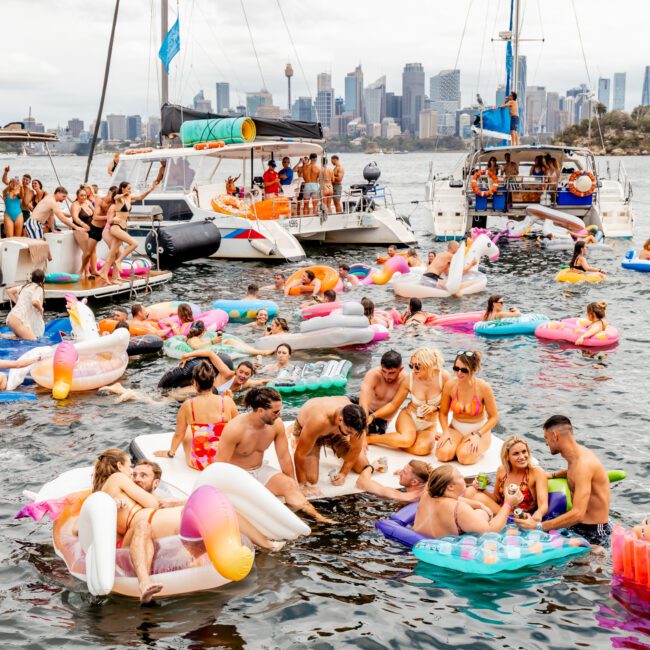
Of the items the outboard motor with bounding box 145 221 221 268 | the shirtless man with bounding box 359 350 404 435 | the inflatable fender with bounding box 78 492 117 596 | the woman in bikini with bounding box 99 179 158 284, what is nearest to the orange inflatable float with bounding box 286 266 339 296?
the woman in bikini with bounding box 99 179 158 284

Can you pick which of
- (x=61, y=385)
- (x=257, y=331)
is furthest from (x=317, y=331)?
(x=61, y=385)

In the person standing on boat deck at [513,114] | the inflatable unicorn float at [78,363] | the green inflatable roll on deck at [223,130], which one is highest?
the person standing on boat deck at [513,114]

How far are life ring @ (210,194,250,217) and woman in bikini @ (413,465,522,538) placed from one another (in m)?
16.4

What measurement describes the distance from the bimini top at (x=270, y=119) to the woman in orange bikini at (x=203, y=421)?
1677 cm

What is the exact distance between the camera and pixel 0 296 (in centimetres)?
1608

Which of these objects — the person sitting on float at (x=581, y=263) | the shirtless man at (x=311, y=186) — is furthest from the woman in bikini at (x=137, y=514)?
the shirtless man at (x=311, y=186)

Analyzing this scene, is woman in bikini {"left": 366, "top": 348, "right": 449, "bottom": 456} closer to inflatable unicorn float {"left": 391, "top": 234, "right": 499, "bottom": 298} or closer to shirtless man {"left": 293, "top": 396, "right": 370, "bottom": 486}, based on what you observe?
shirtless man {"left": 293, "top": 396, "right": 370, "bottom": 486}

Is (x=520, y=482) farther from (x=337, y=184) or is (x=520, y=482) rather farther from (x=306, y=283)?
(x=337, y=184)

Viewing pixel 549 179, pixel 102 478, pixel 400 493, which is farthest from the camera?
pixel 549 179

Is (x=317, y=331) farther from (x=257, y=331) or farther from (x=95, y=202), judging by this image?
(x=95, y=202)

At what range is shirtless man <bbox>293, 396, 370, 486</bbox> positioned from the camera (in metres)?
7.62

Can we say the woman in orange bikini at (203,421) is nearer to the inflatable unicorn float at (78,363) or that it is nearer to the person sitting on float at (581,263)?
the inflatable unicorn float at (78,363)

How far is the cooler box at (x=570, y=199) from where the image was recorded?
2577 cm

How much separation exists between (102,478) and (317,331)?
717 cm
